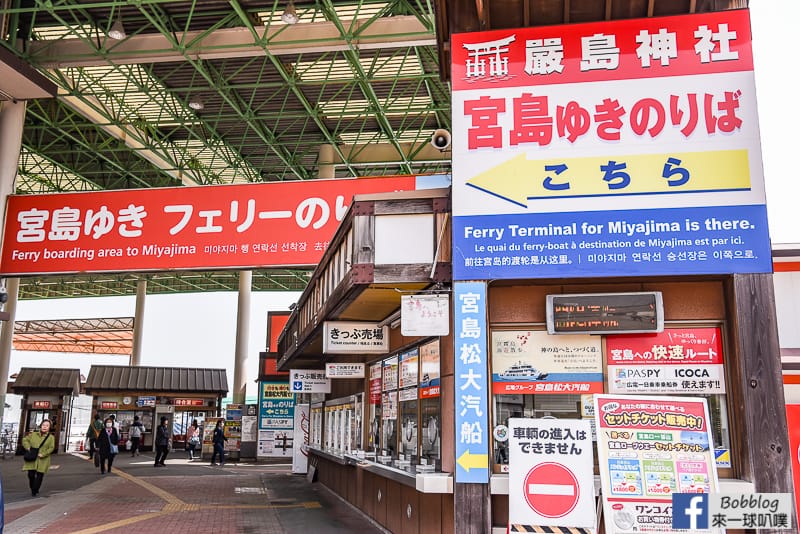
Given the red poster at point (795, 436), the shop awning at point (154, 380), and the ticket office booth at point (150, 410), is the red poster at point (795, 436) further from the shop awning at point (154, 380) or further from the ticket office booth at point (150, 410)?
the shop awning at point (154, 380)

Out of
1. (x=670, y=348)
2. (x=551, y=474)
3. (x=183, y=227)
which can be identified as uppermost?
(x=183, y=227)

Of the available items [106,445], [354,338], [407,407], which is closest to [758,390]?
[407,407]

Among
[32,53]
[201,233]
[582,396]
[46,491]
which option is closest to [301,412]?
[46,491]

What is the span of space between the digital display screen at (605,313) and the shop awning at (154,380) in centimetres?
2899

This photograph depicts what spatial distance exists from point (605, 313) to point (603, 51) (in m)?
2.82

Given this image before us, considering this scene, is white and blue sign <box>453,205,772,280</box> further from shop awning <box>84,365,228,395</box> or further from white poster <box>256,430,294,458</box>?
shop awning <box>84,365,228,395</box>

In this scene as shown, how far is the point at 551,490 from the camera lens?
610 centimetres

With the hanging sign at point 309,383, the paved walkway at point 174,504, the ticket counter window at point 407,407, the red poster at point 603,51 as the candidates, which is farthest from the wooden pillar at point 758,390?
the hanging sign at point 309,383

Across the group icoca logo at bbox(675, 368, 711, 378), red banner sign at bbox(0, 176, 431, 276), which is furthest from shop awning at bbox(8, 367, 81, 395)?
icoca logo at bbox(675, 368, 711, 378)

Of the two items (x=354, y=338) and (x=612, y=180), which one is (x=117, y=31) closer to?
(x=354, y=338)

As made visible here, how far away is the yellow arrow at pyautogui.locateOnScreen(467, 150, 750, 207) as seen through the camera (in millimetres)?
7086

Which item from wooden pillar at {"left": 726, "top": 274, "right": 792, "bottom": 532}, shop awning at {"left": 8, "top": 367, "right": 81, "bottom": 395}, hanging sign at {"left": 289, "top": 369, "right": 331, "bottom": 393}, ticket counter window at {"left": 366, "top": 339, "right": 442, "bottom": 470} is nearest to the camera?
wooden pillar at {"left": 726, "top": 274, "right": 792, "bottom": 532}

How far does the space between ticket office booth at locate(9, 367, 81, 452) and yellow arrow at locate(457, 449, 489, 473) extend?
2778cm

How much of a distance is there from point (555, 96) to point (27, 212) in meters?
10.8
